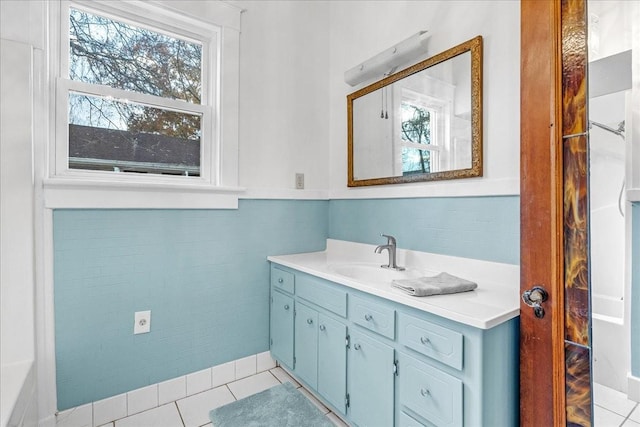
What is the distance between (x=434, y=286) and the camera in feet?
4.37

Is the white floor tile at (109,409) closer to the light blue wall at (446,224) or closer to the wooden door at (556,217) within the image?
the light blue wall at (446,224)

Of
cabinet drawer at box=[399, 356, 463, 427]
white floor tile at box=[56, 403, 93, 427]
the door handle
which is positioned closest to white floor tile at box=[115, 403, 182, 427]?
white floor tile at box=[56, 403, 93, 427]

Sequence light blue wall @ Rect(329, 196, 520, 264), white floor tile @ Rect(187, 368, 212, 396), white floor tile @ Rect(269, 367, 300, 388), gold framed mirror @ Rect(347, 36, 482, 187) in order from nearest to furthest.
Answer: light blue wall @ Rect(329, 196, 520, 264), gold framed mirror @ Rect(347, 36, 482, 187), white floor tile @ Rect(187, 368, 212, 396), white floor tile @ Rect(269, 367, 300, 388)

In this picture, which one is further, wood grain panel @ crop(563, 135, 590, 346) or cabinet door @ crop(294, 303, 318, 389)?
cabinet door @ crop(294, 303, 318, 389)

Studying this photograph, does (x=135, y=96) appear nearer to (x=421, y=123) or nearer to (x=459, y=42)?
(x=421, y=123)

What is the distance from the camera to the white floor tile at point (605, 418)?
39.6 inches

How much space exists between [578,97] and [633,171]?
0.99 feet

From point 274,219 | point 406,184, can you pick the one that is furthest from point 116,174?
point 406,184

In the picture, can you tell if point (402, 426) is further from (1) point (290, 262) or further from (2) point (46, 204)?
(2) point (46, 204)

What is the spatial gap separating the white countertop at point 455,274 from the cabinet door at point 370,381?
0.26 meters

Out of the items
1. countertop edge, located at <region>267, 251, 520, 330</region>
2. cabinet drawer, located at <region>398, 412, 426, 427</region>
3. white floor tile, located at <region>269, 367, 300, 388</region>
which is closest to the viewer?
countertop edge, located at <region>267, 251, 520, 330</region>

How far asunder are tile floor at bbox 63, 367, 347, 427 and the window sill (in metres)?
1.17

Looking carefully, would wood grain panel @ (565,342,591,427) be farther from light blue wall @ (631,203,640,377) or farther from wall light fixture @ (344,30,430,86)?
wall light fixture @ (344,30,430,86)

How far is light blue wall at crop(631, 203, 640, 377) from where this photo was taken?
3.12 ft
